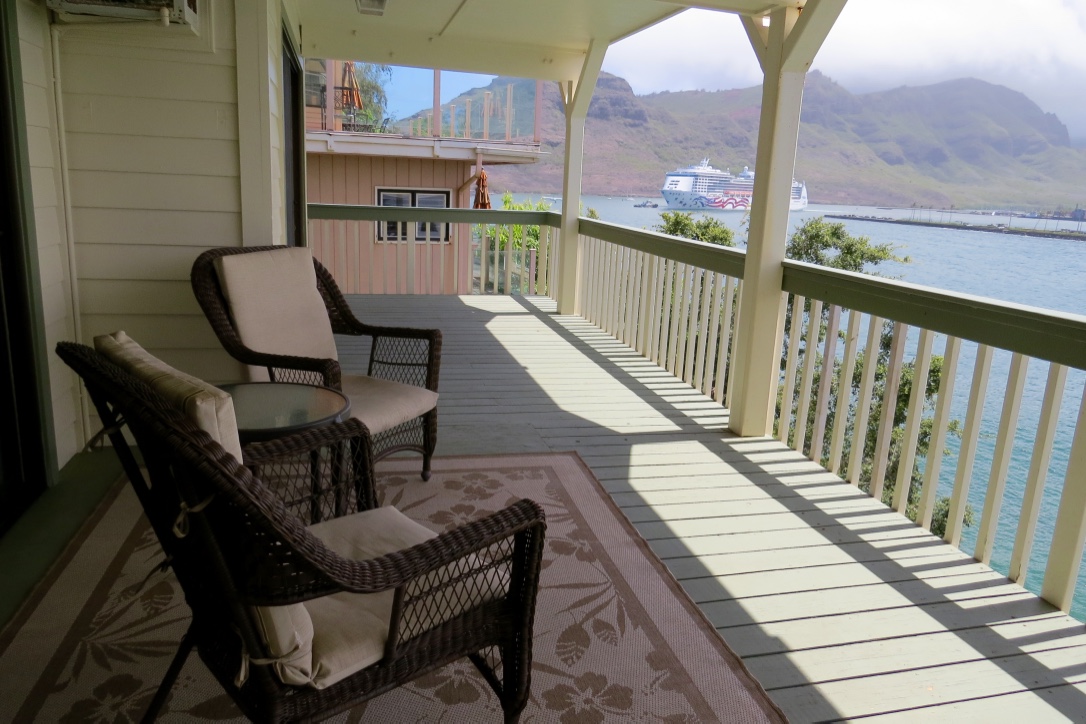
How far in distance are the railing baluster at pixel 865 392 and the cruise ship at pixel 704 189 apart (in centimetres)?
2567

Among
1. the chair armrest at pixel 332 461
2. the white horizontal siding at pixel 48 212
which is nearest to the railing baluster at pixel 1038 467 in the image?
the chair armrest at pixel 332 461

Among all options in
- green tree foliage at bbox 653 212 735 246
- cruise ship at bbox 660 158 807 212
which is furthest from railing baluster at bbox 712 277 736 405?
cruise ship at bbox 660 158 807 212

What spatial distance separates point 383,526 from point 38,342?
1.81 m

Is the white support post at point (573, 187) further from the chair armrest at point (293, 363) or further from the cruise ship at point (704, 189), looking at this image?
the cruise ship at point (704, 189)

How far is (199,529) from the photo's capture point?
125cm

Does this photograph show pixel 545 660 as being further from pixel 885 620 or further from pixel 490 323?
pixel 490 323

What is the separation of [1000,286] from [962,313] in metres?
15.6

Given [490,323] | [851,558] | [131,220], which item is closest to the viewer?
[851,558]

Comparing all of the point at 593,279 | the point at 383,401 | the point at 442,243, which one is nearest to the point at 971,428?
the point at 383,401

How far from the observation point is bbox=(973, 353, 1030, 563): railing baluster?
2.52m

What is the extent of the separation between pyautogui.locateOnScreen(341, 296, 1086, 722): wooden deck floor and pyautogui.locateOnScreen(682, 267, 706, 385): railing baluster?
0.77ft

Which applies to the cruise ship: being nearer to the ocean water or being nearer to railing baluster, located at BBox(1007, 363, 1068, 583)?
the ocean water

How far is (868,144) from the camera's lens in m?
26.0

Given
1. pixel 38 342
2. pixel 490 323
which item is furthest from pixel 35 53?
pixel 490 323
